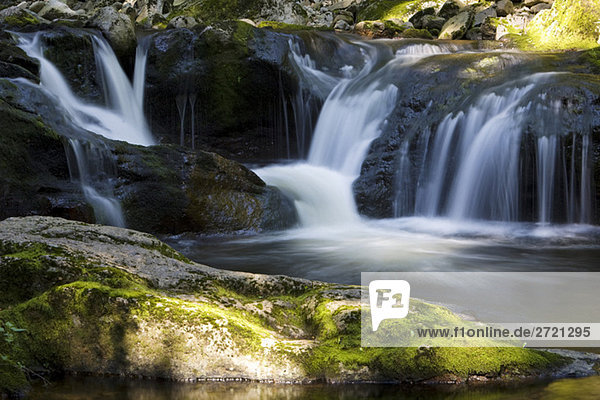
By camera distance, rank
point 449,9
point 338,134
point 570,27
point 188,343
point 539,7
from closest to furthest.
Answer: point 188,343 < point 338,134 < point 570,27 < point 539,7 < point 449,9

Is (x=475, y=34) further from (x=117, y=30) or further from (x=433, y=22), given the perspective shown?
(x=117, y=30)

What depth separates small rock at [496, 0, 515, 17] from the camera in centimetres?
1861

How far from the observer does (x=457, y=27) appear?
18188 millimetres

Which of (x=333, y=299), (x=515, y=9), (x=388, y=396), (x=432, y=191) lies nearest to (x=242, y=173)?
(x=432, y=191)

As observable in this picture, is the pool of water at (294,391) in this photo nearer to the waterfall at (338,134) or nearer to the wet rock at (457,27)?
the waterfall at (338,134)

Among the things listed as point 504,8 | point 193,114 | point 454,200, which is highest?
point 504,8

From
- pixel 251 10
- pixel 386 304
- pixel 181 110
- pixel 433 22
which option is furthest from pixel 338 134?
pixel 251 10

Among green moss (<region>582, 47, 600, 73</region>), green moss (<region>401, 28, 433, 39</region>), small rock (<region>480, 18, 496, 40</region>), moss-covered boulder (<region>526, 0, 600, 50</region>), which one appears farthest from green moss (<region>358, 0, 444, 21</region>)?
green moss (<region>582, 47, 600, 73</region>)

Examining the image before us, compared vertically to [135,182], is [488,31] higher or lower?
higher

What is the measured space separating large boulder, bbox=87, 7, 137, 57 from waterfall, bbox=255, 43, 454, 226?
3883mm

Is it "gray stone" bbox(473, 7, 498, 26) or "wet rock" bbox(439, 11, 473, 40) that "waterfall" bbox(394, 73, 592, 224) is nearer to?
"wet rock" bbox(439, 11, 473, 40)

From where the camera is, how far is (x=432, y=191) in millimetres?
10656

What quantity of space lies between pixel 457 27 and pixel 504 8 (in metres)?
1.85

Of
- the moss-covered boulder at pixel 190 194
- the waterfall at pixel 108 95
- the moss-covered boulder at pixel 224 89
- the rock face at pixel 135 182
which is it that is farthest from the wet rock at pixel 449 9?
the moss-covered boulder at pixel 190 194
